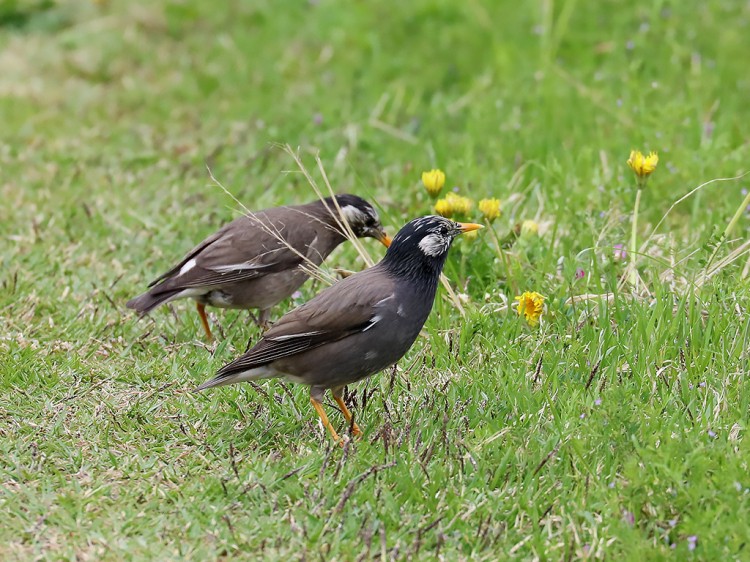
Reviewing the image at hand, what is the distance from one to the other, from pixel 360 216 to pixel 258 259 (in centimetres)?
72

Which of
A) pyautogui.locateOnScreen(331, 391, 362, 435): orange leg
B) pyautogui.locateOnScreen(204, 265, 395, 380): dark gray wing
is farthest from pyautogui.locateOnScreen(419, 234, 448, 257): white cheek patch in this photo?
pyautogui.locateOnScreen(331, 391, 362, 435): orange leg

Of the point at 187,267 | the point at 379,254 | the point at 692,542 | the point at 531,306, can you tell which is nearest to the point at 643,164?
the point at 531,306

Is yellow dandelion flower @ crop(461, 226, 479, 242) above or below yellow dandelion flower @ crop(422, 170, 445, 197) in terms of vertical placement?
below

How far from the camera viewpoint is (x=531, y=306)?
578cm

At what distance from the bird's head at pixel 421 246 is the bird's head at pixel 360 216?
1.19m

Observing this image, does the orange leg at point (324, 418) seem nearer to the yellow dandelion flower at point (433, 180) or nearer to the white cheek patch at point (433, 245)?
the white cheek patch at point (433, 245)

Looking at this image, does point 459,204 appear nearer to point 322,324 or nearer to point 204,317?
point 322,324

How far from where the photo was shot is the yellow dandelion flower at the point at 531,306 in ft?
18.8

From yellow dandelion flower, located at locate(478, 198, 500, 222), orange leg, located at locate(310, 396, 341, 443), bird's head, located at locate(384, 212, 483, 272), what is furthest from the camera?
yellow dandelion flower, located at locate(478, 198, 500, 222)

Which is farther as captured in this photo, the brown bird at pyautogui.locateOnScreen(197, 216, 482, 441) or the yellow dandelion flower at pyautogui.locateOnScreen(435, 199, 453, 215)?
the yellow dandelion flower at pyautogui.locateOnScreen(435, 199, 453, 215)

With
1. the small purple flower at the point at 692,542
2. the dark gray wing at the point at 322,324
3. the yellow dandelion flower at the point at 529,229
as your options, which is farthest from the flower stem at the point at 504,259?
the small purple flower at the point at 692,542

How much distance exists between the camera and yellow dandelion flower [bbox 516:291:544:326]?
574 cm

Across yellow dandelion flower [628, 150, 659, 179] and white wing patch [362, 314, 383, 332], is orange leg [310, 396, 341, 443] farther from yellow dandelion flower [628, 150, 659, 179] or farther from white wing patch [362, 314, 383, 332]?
yellow dandelion flower [628, 150, 659, 179]

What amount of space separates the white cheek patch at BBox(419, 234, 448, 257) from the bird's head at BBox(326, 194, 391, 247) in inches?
49.9
